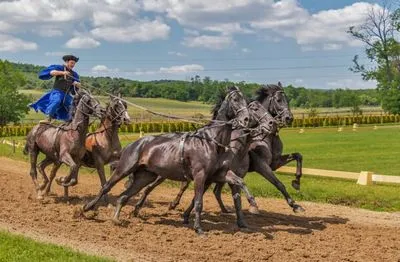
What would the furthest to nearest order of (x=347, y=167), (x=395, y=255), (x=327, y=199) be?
1. (x=347, y=167)
2. (x=327, y=199)
3. (x=395, y=255)

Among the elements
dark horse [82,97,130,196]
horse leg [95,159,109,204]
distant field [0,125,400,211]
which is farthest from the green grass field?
distant field [0,125,400,211]

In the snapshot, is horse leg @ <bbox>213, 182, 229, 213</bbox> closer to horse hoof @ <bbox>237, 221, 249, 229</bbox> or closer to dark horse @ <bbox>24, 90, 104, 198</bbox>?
horse hoof @ <bbox>237, 221, 249, 229</bbox>

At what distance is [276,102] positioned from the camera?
38.8 feet

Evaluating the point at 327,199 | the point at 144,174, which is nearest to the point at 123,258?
the point at 144,174

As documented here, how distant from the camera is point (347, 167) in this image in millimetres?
22531

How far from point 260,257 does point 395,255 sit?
6.80 ft

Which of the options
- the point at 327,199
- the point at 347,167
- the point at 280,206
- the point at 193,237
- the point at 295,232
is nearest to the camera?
the point at 193,237

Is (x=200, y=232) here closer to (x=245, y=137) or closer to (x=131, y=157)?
(x=131, y=157)

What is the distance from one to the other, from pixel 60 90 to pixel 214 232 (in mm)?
6145

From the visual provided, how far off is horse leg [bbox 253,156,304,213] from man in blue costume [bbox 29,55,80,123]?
15.5ft

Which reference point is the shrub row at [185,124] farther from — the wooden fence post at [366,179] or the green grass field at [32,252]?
the green grass field at [32,252]

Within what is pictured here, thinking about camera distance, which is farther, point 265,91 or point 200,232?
point 265,91

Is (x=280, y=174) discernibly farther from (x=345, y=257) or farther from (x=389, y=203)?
(x=345, y=257)

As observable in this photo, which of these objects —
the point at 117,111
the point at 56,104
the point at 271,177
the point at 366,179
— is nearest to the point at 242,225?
the point at 271,177
